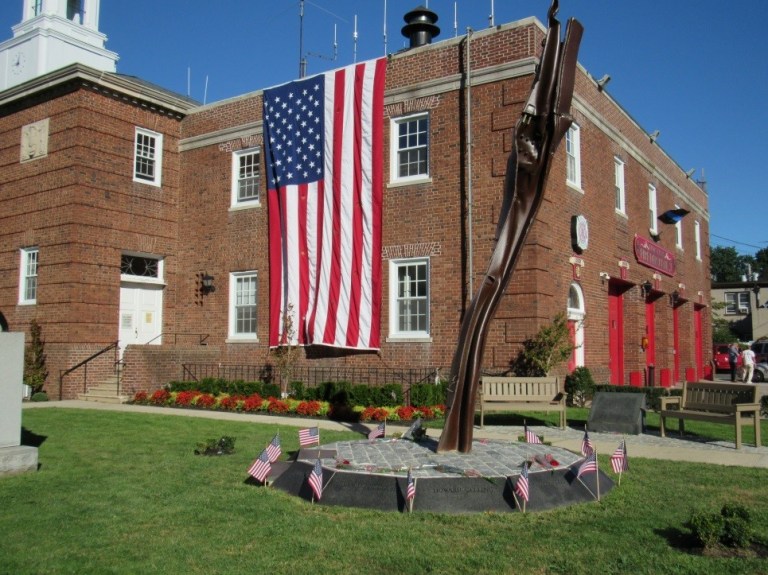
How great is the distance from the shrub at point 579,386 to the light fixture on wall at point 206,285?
1043 cm

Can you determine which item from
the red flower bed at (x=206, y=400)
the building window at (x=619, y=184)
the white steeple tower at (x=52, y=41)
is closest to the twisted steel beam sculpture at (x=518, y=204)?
the red flower bed at (x=206, y=400)

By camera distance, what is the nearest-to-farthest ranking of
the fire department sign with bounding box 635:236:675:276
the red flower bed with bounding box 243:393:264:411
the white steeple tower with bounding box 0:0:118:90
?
the red flower bed with bounding box 243:393:264:411 < the fire department sign with bounding box 635:236:675:276 < the white steeple tower with bounding box 0:0:118:90

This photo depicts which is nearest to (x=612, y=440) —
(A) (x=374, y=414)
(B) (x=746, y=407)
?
(B) (x=746, y=407)

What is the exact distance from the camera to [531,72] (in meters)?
16.6

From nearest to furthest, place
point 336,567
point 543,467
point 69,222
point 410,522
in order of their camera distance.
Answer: point 336,567 < point 410,522 < point 543,467 < point 69,222

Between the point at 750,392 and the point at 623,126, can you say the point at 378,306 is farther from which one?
the point at 623,126

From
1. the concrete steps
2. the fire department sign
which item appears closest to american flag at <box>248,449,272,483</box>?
the concrete steps

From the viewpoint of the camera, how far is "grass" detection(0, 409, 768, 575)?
17.2ft

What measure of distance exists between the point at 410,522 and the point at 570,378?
1183cm

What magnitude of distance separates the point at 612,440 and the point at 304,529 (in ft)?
23.2

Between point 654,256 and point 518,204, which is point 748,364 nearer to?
point 654,256

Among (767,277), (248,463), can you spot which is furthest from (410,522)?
(767,277)

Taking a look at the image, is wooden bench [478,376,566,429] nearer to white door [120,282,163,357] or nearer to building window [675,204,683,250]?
white door [120,282,163,357]

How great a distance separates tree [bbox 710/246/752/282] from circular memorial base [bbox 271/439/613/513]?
109 meters
